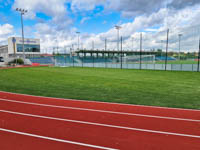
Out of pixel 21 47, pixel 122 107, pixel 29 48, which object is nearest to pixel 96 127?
pixel 122 107

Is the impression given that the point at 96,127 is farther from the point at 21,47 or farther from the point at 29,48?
the point at 29,48

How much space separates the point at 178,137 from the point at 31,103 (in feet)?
21.7

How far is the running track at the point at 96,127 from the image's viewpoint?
4.37 m

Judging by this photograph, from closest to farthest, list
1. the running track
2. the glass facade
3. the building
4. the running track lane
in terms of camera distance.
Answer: the running track < the running track lane < the building < the glass facade

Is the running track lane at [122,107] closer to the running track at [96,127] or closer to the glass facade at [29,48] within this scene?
the running track at [96,127]

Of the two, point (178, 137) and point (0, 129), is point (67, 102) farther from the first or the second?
point (178, 137)

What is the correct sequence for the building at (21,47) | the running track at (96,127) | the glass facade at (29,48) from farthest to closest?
the glass facade at (29,48), the building at (21,47), the running track at (96,127)

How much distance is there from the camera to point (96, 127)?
542 centimetres

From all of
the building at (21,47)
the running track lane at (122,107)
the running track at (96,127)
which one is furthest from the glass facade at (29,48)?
the running track at (96,127)

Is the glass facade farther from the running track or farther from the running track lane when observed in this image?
the running track

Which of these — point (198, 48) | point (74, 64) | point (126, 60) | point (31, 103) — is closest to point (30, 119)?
Answer: point (31, 103)

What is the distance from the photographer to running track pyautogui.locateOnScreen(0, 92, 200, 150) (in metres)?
4.37

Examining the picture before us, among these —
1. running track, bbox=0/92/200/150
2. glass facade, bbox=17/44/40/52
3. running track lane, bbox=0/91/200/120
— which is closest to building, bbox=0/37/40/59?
glass facade, bbox=17/44/40/52

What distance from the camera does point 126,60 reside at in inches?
1805
